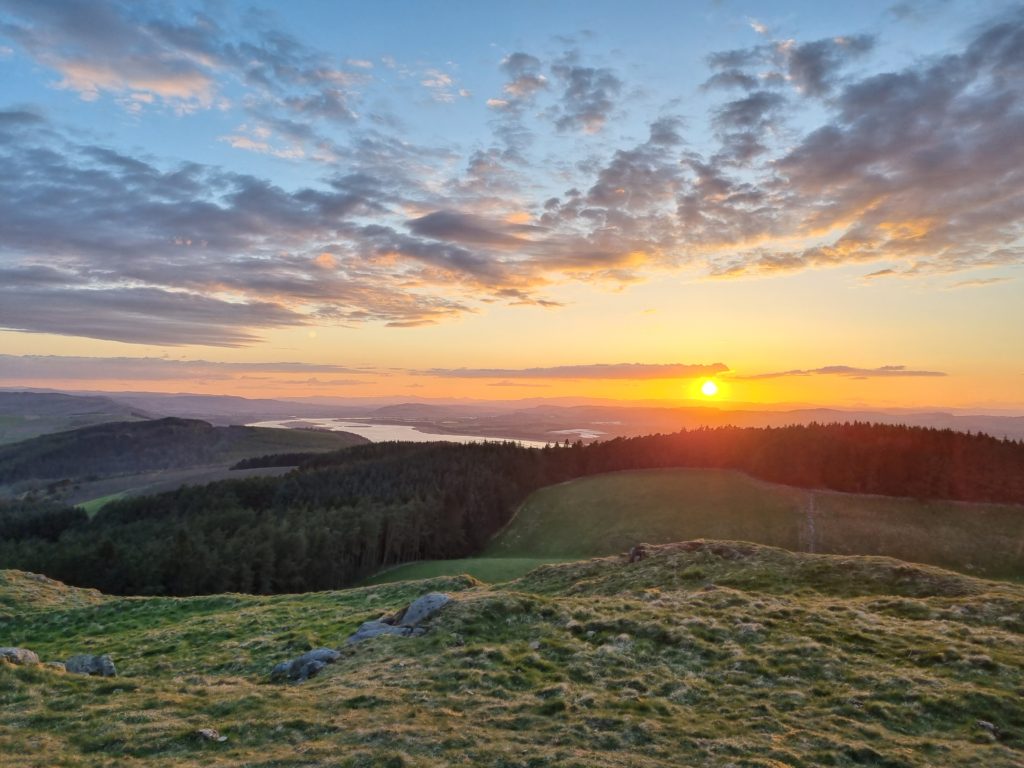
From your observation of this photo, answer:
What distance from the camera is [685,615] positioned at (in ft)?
78.8

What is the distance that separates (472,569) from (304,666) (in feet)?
152

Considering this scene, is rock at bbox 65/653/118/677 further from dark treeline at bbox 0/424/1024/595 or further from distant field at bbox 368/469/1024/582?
dark treeline at bbox 0/424/1024/595

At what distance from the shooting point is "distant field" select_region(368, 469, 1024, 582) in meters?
72.5

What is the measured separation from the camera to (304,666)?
68.4ft

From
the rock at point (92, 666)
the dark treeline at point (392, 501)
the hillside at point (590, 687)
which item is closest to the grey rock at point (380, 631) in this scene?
the hillside at point (590, 687)

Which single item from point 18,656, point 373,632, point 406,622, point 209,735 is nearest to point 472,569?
point 406,622

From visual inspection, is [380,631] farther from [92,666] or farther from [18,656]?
[18,656]

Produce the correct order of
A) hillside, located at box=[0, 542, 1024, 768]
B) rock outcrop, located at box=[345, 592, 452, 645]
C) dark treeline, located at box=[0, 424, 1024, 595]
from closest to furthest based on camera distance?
hillside, located at box=[0, 542, 1024, 768] → rock outcrop, located at box=[345, 592, 452, 645] → dark treeline, located at box=[0, 424, 1024, 595]

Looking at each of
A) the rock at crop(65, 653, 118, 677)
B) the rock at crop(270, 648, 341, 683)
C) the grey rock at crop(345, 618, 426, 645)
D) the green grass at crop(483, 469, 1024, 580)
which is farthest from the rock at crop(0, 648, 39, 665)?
the green grass at crop(483, 469, 1024, 580)

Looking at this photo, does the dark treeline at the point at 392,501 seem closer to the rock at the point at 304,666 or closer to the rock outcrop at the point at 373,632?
the rock outcrop at the point at 373,632

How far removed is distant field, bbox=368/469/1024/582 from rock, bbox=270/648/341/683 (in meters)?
40.3

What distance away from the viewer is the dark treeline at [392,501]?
212 feet

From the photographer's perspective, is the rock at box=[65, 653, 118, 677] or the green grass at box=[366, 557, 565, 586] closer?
the rock at box=[65, 653, 118, 677]


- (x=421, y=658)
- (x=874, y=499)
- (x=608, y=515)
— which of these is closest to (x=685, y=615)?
(x=421, y=658)
